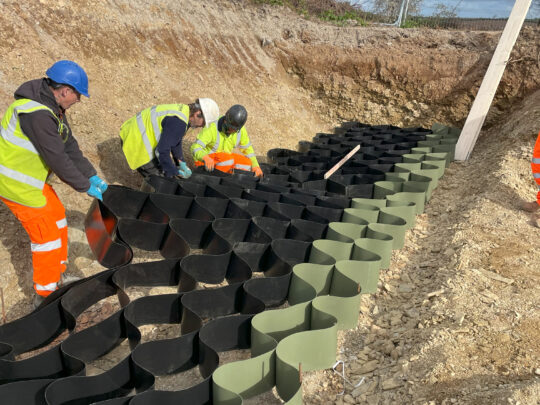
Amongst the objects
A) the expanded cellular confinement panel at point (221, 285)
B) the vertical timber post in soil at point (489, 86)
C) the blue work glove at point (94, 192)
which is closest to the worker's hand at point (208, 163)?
the expanded cellular confinement panel at point (221, 285)

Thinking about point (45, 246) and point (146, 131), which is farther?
point (146, 131)

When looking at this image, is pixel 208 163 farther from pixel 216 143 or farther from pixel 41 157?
pixel 41 157

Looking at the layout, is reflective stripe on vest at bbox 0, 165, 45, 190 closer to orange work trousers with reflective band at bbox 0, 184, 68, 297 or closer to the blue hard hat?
orange work trousers with reflective band at bbox 0, 184, 68, 297

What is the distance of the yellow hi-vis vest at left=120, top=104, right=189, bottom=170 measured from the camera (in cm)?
477

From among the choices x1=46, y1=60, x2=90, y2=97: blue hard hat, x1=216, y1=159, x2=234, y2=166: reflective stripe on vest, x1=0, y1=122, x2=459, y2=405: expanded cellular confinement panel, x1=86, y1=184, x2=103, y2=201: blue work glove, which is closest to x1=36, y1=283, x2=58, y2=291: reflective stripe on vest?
x1=0, y1=122, x2=459, y2=405: expanded cellular confinement panel

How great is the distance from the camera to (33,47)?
691cm

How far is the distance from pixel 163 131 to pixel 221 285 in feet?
6.03

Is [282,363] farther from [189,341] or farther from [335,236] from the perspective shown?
[335,236]

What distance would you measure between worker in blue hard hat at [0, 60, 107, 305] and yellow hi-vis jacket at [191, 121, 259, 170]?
219cm

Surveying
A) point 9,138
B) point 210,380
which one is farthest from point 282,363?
point 9,138

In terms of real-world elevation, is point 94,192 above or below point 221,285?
above

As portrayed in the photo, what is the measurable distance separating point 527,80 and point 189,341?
9169mm

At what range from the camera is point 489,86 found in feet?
26.8

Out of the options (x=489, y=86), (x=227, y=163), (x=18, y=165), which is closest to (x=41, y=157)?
(x=18, y=165)
